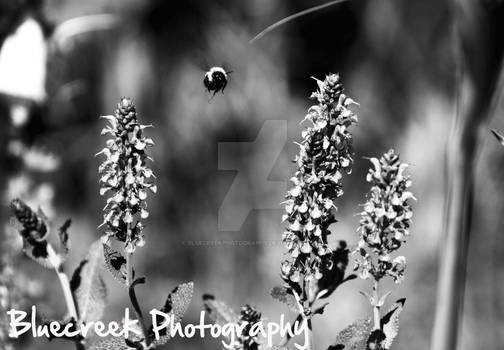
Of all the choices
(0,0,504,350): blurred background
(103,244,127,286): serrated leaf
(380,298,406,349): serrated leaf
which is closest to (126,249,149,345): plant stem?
(103,244,127,286): serrated leaf

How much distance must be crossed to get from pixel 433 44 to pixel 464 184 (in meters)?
1.22

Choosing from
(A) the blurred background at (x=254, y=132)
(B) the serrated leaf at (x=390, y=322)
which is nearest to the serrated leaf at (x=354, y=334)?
(B) the serrated leaf at (x=390, y=322)

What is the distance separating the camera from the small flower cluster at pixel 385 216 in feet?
0.97

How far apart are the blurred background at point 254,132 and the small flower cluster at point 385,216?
0.89 meters

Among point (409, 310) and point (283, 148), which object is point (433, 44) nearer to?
point (283, 148)

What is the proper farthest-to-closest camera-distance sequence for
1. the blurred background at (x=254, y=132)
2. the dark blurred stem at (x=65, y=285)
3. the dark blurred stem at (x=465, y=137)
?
the blurred background at (x=254, y=132), the dark blurred stem at (x=65, y=285), the dark blurred stem at (x=465, y=137)

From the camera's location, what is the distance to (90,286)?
1.26 feet

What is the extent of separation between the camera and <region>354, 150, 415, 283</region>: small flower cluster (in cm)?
30

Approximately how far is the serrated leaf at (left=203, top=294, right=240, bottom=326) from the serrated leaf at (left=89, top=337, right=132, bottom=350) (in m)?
0.05

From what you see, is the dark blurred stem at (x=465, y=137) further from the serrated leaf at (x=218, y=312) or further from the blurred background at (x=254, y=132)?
the blurred background at (x=254, y=132)

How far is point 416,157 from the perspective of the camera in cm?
132

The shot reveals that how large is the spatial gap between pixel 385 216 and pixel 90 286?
0.17 metres

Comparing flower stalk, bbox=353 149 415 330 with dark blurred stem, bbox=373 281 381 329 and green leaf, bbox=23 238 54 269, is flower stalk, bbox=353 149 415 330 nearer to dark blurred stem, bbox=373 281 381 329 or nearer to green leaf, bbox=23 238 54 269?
dark blurred stem, bbox=373 281 381 329

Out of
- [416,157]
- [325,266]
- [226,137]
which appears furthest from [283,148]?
[325,266]
